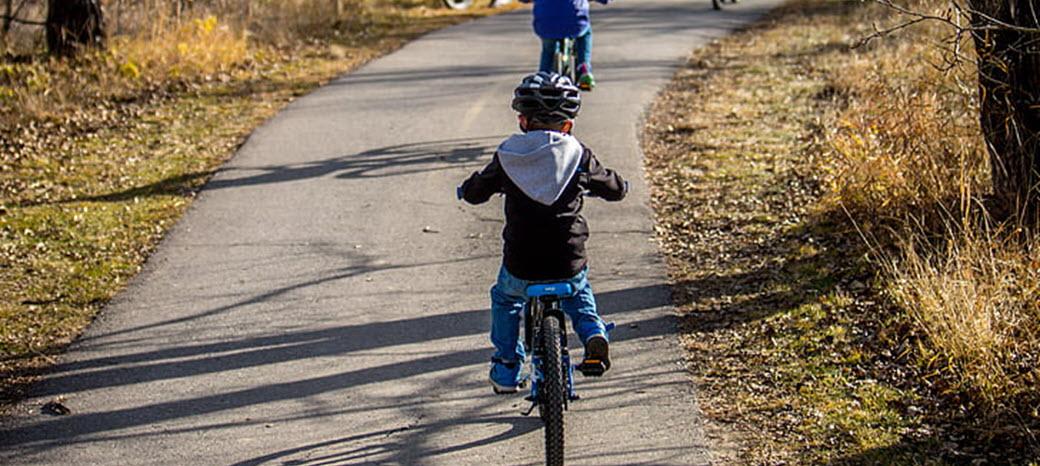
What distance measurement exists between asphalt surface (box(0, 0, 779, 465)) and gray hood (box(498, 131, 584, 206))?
48.5 inches

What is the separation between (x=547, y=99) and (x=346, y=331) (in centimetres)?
257

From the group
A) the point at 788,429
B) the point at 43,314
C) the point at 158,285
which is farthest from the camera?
the point at 158,285

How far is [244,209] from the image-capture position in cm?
1021

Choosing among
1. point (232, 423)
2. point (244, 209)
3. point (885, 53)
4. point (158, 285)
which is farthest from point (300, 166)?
point (885, 53)

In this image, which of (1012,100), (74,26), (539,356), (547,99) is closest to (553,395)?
(539,356)

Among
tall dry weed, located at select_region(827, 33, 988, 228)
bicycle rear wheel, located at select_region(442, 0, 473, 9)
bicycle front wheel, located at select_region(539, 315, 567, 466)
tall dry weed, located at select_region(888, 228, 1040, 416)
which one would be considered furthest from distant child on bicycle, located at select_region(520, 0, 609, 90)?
bicycle rear wheel, located at select_region(442, 0, 473, 9)

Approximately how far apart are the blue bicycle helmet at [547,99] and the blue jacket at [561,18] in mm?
6221

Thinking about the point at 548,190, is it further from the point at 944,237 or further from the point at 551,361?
the point at 944,237

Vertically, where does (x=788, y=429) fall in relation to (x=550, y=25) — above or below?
below

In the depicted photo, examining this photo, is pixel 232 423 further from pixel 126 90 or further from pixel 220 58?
pixel 220 58

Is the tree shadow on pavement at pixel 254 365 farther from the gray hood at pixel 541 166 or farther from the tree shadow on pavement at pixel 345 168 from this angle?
the tree shadow on pavement at pixel 345 168

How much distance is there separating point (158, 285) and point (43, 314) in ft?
2.55

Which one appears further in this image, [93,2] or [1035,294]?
[93,2]

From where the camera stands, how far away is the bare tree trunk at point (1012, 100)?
792 centimetres
